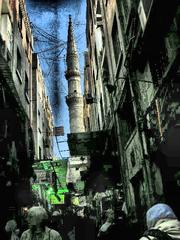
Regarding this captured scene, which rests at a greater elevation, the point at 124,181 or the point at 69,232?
the point at 124,181

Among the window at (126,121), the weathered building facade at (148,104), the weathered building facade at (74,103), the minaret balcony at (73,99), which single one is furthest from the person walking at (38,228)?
the minaret balcony at (73,99)

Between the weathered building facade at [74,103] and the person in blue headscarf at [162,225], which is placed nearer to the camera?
the person in blue headscarf at [162,225]

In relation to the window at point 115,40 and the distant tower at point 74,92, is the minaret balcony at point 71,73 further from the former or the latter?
the window at point 115,40

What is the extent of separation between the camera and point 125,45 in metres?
11.2

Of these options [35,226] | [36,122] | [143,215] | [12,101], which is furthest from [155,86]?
[36,122]

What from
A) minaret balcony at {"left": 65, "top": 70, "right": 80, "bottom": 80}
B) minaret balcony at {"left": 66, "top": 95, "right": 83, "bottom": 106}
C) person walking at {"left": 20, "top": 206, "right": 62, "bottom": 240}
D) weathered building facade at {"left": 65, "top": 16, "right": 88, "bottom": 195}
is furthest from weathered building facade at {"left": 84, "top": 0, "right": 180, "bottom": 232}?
minaret balcony at {"left": 65, "top": 70, "right": 80, "bottom": 80}

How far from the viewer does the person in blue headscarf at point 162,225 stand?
114 inches

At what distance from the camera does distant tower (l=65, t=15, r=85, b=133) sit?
120 ft

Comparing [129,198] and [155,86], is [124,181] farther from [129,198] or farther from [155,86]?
[155,86]

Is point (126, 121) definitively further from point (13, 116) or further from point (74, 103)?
point (74, 103)

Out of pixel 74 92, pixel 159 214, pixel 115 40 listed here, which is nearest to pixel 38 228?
pixel 159 214

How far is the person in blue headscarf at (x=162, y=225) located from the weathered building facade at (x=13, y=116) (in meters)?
11.7

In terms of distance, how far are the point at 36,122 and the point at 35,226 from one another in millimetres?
22701

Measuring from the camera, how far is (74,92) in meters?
38.7
